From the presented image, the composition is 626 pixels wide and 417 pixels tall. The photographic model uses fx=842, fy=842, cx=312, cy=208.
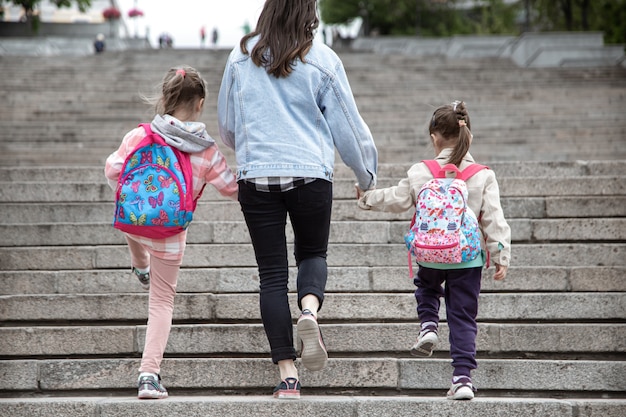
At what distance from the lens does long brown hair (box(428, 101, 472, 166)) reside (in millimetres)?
4355

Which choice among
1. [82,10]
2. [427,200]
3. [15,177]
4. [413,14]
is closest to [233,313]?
[427,200]

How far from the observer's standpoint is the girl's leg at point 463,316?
424 centimetres

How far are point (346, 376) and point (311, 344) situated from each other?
85cm

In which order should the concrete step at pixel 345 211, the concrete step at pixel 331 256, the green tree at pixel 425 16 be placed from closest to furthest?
1. the concrete step at pixel 331 256
2. the concrete step at pixel 345 211
3. the green tree at pixel 425 16

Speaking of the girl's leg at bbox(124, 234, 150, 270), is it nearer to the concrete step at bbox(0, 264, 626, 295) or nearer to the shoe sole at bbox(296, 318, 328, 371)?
the concrete step at bbox(0, 264, 626, 295)

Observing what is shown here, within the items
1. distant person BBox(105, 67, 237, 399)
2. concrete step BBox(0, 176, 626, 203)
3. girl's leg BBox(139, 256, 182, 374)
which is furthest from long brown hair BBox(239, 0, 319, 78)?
concrete step BBox(0, 176, 626, 203)

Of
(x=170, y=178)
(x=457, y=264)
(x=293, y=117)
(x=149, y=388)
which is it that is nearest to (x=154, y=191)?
(x=170, y=178)

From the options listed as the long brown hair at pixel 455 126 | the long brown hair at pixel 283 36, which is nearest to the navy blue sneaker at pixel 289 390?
the long brown hair at pixel 455 126

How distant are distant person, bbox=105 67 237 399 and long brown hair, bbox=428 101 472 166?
113cm

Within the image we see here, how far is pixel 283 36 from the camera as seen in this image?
4051 millimetres

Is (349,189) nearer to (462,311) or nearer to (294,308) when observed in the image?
(294,308)

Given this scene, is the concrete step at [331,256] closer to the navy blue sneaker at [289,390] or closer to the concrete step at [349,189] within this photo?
the concrete step at [349,189]

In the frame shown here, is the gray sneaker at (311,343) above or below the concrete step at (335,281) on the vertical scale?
below

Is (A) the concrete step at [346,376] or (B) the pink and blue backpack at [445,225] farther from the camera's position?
(A) the concrete step at [346,376]
